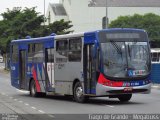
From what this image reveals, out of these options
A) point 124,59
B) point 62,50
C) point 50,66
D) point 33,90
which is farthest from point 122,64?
point 33,90

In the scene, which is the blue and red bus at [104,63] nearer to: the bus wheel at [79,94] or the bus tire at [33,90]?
the bus wheel at [79,94]

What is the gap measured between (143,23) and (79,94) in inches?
3720

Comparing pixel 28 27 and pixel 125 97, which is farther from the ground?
pixel 28 27

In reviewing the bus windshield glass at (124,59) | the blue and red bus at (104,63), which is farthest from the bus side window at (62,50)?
the bus windshield glass at (124,59)

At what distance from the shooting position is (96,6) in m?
131

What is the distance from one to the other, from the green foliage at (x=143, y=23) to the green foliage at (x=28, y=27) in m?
38.0

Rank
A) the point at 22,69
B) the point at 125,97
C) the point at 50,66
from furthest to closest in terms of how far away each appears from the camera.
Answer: the point at 22,69, the point at 50,66, the point at 125,97

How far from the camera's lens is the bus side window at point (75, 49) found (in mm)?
21553

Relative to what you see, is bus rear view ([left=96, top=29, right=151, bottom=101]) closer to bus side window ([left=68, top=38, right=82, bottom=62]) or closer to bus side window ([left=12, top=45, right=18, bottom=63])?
bus side window ([left=68, top=38, right=82, bottom=62])

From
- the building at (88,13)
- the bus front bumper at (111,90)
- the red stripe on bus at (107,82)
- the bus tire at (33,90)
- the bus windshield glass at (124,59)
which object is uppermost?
the building at (88,13)

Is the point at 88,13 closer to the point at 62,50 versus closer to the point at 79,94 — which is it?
the point at 62,50

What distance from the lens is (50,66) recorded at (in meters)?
24.6

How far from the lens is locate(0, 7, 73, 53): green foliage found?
70250mm

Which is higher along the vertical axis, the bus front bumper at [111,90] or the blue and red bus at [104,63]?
the blue and red bus at [104,63]
